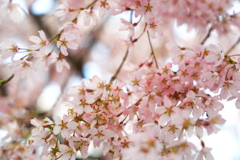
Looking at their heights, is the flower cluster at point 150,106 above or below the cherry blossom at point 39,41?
below

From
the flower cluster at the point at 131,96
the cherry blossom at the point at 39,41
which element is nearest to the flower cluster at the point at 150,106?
the flower cluster at the point at 131,96

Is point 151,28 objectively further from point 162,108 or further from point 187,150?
point 187,150

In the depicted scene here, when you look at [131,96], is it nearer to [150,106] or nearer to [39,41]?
[150,106]

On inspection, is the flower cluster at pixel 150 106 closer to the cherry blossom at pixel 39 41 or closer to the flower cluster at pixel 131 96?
the flower cluster at pixel 131 96

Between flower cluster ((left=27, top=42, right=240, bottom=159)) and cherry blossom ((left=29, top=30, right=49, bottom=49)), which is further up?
cherry blossom ((left=29, top=30, right=49, bottom=49))

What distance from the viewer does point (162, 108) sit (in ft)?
2.52

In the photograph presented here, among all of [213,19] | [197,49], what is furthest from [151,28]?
[213,19]

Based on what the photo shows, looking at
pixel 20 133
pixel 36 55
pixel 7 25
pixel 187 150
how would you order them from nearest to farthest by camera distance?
1. pixel 187 150
2. pixel 36 55
3. pixel 20 133
4. pixel 7 25

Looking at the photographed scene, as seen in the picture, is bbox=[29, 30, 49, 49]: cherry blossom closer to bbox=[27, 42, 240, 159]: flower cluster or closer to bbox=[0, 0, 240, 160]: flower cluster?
bbox=[0, 0, 240, 160]: flower cluster

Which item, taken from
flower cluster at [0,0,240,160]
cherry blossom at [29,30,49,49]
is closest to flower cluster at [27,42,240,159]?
flower cluster at [0,0,240,160]

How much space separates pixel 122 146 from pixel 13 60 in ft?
1.30

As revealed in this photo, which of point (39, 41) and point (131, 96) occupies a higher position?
point (39, 41)

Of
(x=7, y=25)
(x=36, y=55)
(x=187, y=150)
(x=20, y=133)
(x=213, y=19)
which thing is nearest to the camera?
(x=187, y=150)

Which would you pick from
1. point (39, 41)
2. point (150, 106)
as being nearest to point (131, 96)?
point (150, 106)
